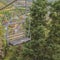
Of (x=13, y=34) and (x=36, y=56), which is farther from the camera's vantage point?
(x=13, y=34)

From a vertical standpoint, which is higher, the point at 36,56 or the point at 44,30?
the point at 44,30

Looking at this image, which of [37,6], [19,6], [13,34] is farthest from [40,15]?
[13,34]

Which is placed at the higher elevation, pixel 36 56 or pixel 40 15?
pixel 40 15

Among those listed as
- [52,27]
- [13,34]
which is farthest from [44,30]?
[13,34]

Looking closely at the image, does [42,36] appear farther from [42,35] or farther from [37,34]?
[37,34]

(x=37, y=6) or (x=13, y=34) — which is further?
(x=13, y=34)

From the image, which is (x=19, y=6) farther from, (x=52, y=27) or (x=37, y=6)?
(x=52, y=27)

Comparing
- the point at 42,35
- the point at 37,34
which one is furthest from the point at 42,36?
the point at 37,34

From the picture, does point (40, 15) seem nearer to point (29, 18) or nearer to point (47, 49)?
point (29, 18)

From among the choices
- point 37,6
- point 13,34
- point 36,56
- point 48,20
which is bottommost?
point 36,56
